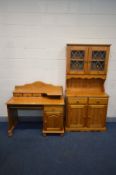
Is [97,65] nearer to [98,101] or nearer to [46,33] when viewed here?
[98,101]

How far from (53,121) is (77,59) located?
1.25 metres

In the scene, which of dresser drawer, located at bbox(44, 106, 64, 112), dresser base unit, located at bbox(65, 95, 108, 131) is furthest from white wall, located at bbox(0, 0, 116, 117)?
dresser drawer, located at bbox(44, 106, 64, 112)

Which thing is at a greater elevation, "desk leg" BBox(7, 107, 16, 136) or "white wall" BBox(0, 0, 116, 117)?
"white wall" BBox(0, 0, 116, 117)

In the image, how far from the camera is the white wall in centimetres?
294

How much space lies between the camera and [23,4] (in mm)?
2916

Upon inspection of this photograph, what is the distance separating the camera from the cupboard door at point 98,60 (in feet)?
9.33

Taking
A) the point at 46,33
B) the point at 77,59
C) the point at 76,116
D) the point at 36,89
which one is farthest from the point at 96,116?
the point at 46,33

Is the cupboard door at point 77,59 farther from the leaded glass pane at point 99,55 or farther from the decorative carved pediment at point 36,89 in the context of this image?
the decorative carved pediment at point 36,89

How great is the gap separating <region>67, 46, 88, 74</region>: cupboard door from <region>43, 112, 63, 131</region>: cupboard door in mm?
855

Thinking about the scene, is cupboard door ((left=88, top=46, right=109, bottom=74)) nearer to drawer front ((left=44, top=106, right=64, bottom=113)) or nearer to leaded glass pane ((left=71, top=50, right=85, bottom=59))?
leaded glass pane ((left=71, top=50, right=85, bottom=59))

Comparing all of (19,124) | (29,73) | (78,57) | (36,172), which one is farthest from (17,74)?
(36,172)

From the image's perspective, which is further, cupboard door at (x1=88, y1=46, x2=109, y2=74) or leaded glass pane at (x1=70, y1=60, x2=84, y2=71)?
leaded glass pane at (x1=70, y1=60, x2=84, y2=71)

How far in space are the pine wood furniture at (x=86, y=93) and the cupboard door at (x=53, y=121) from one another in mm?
230

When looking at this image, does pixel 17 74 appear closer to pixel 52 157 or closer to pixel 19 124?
pixel 19 124
